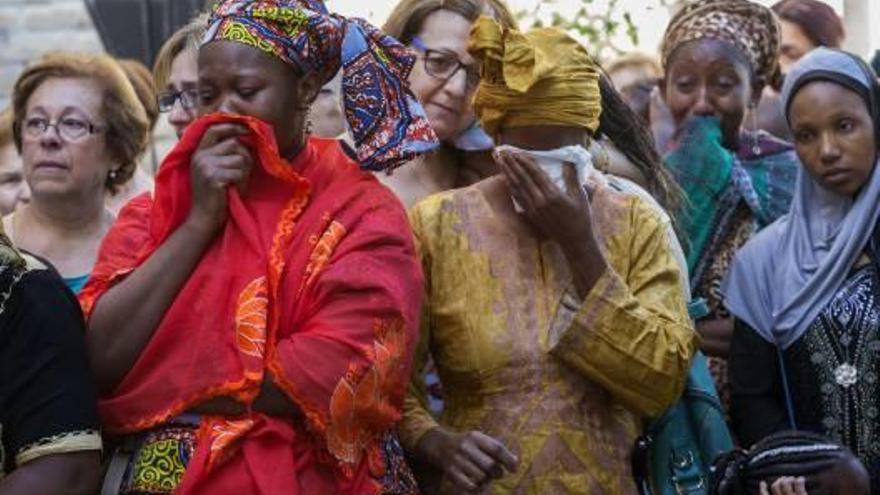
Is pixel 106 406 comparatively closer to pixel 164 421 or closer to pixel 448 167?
pixel 164 421

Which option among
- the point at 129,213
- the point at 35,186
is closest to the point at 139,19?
the point at 35,186

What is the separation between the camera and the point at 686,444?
5.33 meters

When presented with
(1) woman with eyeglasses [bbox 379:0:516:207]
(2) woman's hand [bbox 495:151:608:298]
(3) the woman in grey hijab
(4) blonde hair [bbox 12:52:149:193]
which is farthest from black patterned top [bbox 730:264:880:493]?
(4) blonde hair [bbox 12:52:149:193]

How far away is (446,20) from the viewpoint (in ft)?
20.2

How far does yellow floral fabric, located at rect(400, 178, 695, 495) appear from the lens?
5.07 metres

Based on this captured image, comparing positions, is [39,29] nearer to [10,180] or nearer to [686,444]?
[10,180]

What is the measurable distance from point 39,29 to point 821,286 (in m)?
9.32

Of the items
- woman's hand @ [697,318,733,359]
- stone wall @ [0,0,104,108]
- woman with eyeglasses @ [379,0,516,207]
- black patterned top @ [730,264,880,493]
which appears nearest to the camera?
black patterned top @ [730,264,880,493]

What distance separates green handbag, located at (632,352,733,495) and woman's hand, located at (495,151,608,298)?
45 cm

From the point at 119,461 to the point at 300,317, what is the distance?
53cm

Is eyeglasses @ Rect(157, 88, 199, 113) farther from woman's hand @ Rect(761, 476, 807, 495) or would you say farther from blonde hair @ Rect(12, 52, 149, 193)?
woman's hand @ Rect(761, 476, 807, 495)

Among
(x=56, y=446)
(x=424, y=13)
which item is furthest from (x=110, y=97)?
(x=56, y=446)

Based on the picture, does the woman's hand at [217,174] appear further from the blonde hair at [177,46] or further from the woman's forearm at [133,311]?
the blonde hair at [177,46]

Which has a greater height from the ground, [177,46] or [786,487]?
[177,46]
